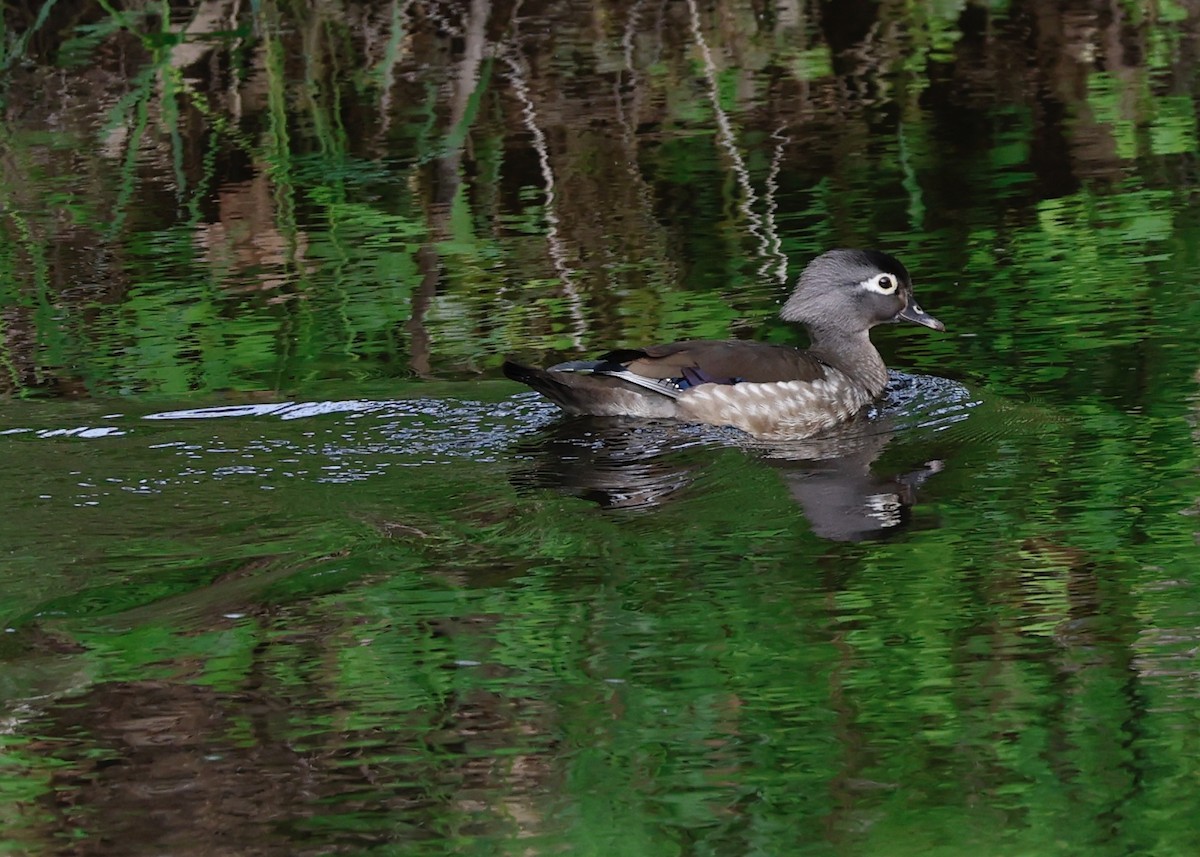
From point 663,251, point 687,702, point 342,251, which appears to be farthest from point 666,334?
point 687,702

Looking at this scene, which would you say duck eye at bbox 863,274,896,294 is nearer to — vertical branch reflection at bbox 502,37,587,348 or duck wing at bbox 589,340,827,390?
duck wing at bbox 589,340,827,390

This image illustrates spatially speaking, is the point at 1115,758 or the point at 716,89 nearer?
A: the point at 1115,758

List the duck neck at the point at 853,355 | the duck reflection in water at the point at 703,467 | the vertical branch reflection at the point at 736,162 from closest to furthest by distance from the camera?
the duck reflection in water at the point at 703,467, the duck neck at the point at 853,355, the vertical branch reflection at the point at 736,162

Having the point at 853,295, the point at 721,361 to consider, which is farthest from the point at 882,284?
the point at 721,361

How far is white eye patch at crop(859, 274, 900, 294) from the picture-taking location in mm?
8406

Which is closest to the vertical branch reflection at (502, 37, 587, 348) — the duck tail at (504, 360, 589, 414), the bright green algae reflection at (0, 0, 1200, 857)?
the bright green algae reflection at (0, 0, 1200, 857)

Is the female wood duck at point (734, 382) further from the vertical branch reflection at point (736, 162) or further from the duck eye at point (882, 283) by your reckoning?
the vertical branch reflection at point (736, 162)

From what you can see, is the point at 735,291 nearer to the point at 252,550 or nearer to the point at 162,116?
the point at 252,550

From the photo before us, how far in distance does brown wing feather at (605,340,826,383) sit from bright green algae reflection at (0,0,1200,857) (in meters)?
0.27

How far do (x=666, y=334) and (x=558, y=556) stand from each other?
267cm

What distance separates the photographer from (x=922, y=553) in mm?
5852

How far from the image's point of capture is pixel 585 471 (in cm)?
702

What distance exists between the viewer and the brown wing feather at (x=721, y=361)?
7566 mm

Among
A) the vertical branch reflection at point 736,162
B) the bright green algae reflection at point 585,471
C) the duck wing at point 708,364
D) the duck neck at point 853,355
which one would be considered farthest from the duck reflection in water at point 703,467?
the vertical branch reflection at point 736,162
